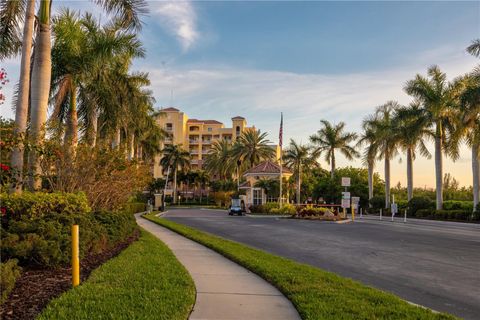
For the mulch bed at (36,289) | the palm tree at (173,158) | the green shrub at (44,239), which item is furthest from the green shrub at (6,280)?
the palm tree at (173,158)

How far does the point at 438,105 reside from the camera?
36.2 meters

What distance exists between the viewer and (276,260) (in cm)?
1084

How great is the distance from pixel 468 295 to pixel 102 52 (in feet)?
54.2

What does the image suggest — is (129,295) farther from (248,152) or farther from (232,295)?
(248,152)

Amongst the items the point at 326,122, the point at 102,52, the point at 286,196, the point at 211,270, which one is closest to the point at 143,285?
the point at 211,270

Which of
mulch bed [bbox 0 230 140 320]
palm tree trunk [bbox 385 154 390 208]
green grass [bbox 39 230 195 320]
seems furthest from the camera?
palm tree trunk [bbox 385 154 390 208]

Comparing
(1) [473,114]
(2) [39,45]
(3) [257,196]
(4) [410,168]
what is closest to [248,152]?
(3) [257,196]

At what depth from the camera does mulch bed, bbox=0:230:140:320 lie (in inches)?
227

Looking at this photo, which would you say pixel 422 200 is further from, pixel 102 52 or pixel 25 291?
pixel 25 291

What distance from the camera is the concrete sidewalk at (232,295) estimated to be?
594 centimetres

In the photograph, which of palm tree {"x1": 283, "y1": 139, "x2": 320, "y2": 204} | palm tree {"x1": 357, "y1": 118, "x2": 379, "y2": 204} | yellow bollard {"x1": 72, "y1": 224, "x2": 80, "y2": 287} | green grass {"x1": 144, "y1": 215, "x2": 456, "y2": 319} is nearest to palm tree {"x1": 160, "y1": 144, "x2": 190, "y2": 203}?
palm tree {"x1": 283, "y1": 139, "x2": 320, "y2": 204}

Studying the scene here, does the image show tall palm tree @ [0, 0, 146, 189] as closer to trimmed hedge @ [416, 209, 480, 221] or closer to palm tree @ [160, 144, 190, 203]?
trimmed hedge @ [416, 209, 480, 221]

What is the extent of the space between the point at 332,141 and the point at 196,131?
64795 mm

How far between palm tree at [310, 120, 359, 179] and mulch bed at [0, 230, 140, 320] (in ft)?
167
